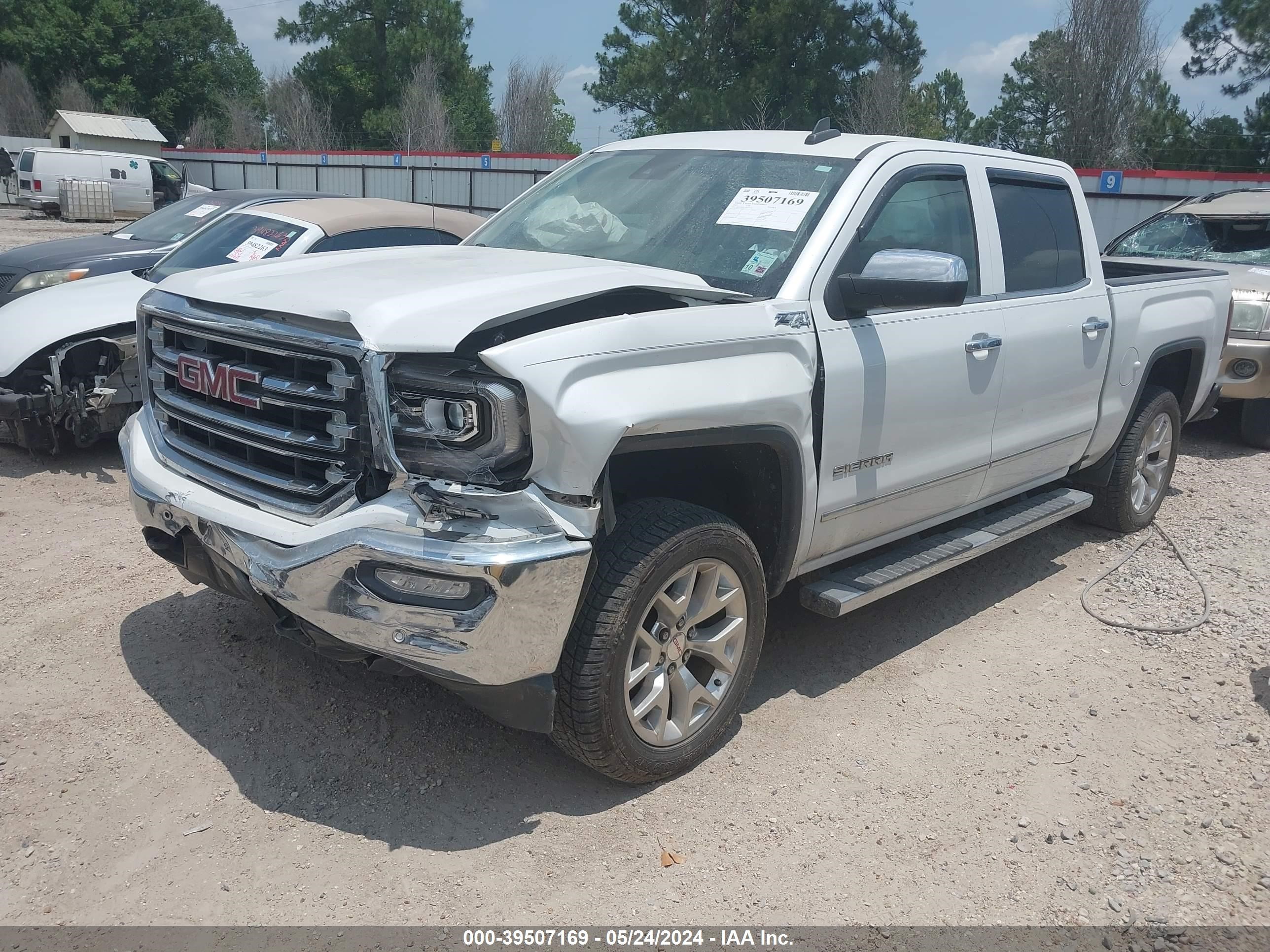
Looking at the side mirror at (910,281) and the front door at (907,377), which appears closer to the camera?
the side mirror at (910,281)

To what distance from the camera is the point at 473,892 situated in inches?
113

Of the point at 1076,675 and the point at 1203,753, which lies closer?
the point at 1203,753

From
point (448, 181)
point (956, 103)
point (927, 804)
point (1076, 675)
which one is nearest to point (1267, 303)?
point (1076, 675)

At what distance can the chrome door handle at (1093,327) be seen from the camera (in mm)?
4988

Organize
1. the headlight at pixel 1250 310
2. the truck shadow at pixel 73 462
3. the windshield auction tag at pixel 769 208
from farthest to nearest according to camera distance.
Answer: the headlight at pixel 1250 310 < the truck shadow at pixel 73 462 < the windshield auction tag at pixel 769 208

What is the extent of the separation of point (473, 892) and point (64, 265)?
652 centimetres

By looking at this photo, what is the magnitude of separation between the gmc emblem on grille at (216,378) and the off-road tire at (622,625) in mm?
1165

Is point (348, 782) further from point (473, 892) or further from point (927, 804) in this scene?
point (927, 804)

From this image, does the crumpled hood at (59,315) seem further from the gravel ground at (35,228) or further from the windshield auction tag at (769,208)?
the gravel ground at (35,228)

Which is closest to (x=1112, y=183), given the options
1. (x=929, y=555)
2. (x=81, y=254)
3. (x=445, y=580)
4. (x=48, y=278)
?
(x=929, y=555)

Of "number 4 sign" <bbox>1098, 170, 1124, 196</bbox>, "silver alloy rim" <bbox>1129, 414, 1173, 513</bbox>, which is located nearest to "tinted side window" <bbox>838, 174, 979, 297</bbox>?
"silver alloy rim" <bbox>1129, 414, 1173, 513</bbox>

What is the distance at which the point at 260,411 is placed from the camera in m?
3.17

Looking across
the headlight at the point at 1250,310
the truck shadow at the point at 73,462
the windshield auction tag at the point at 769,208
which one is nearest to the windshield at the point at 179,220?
the truck shadow at the point at 73,462

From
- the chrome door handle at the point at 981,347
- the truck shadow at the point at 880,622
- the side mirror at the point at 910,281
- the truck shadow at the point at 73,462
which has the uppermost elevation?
the side mirror at the point at 910,281
